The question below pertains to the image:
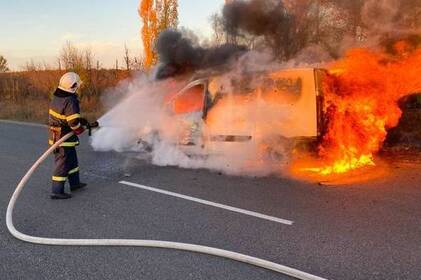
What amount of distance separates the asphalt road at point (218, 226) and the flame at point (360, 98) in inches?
30.6

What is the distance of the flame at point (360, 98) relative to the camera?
709cm

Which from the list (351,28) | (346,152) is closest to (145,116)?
(346,152)

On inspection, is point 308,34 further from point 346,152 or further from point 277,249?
point 277,249

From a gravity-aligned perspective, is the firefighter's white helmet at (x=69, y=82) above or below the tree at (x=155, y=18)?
below

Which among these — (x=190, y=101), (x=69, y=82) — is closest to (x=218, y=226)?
(x=69, y=82)

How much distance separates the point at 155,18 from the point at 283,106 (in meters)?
14.5

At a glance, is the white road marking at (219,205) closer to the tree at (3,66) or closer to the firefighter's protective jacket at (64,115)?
the firefighter's protective jacket at (64,115)

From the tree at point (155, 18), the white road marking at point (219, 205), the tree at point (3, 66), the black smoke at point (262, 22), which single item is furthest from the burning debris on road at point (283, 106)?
the tree at point (3, 66)

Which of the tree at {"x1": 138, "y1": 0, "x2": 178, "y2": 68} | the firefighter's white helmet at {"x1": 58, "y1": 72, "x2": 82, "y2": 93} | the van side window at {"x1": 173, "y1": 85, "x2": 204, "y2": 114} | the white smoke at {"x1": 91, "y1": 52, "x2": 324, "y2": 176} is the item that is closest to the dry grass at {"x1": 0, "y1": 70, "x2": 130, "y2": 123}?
the tree at {"x1": 138, "y1": 0, "x2": 178, "y2": 68}

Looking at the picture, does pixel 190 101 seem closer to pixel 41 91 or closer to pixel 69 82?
pixel 69 82

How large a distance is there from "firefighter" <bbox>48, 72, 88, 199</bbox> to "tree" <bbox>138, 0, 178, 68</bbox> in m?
13.4

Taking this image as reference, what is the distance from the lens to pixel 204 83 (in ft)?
25.0

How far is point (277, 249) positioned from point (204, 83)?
4.24 meters

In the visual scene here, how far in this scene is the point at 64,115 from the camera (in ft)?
19.5
